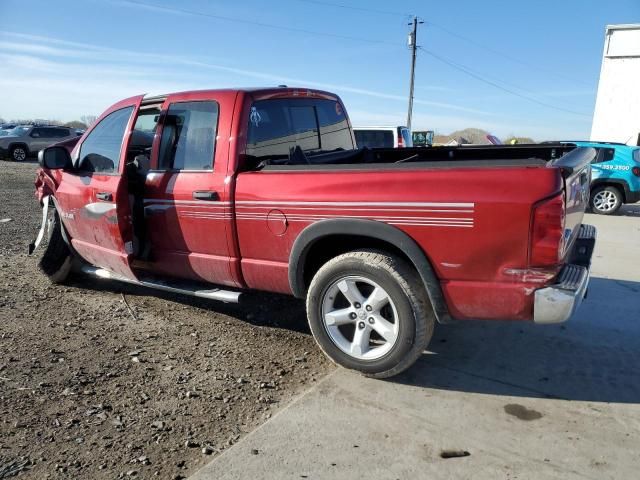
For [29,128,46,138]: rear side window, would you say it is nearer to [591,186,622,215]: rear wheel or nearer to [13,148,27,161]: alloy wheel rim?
[13,148,27,161]: alloy wheel rim

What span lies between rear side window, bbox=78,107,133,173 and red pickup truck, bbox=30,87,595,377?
0.06ft

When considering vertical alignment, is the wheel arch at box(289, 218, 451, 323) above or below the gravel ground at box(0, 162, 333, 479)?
above

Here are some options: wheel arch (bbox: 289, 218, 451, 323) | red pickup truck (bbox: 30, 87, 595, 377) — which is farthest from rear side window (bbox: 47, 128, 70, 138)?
wheel arch (bbox: 289, 218, 451, 323)

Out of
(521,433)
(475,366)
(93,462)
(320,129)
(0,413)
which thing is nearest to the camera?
(93,462)

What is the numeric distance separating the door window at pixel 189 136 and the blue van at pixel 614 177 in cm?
983

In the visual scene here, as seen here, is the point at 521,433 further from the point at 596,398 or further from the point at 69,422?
the point at 69,422

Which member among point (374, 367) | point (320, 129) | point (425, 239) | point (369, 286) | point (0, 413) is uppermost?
point (320, 129)

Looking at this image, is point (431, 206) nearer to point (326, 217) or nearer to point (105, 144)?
point (326, 217)

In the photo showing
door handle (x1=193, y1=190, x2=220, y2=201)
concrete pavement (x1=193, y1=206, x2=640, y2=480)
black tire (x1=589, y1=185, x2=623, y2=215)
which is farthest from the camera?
black tire (x1=589, y1=185, x2=623, y2=215)

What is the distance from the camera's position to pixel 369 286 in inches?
130

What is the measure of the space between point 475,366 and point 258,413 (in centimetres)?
157

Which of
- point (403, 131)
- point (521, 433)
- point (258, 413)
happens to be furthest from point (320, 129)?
point (403, 131)

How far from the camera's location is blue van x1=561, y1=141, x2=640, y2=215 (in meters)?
11.0

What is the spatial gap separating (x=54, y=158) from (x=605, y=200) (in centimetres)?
1119
